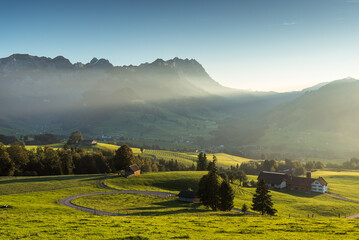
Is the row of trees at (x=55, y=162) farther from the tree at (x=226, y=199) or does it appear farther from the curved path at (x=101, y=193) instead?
the tree at (x=226, y=199)

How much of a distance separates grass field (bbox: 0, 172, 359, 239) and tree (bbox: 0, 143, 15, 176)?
1633 cm

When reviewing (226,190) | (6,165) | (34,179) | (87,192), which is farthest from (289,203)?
(6,165)

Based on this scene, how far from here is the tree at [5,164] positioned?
110 metres

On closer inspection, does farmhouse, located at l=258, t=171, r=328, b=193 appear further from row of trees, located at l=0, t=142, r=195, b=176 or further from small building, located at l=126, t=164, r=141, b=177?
small building, located at l=126, t=164, r=141, b=177

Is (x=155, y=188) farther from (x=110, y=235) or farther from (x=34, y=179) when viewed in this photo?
(x=110, y=235)

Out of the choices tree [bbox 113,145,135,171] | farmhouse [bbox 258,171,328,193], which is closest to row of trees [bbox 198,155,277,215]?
tree [bbox 113,145,135,171]

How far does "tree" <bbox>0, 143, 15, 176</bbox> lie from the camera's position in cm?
10959

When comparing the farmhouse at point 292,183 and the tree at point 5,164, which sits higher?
the tree at point 5,164

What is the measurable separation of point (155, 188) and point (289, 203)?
51.8 meters

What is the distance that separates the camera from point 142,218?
43.7 m

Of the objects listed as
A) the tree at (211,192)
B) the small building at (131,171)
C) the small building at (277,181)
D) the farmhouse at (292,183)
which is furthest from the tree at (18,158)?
the farmhouse at (292,183)

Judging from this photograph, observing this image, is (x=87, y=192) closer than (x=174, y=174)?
Yes

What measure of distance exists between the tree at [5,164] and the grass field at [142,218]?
1633 cm

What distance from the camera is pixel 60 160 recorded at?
130875mm
